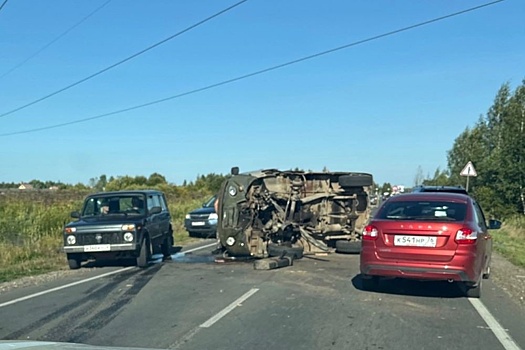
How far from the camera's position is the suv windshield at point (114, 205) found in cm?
1583

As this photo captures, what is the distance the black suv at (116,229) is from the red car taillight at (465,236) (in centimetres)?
763

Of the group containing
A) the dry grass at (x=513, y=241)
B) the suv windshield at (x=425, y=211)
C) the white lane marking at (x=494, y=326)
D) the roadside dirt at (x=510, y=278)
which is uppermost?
the suv windshield at (x=425, y=211)

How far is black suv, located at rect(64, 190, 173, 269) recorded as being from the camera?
47.0 ft

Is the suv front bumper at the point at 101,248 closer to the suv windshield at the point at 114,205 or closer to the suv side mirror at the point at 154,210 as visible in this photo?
the suv windshield at the point at 114,205

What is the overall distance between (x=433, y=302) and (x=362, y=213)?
689cm

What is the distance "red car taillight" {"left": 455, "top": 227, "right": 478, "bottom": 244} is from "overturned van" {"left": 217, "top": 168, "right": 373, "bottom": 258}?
599 cm

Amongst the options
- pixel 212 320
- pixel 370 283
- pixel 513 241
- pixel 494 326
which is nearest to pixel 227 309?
pixel 212 320

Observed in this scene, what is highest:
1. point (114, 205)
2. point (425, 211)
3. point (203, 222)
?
point (425, 211)

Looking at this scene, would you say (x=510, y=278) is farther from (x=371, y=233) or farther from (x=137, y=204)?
(x=137, y=204)

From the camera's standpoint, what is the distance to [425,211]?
32.8 ft

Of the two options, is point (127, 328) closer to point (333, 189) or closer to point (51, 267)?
point (51, 267)

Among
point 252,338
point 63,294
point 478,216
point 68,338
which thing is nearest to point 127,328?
point 68,338

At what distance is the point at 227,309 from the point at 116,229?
6.24 m

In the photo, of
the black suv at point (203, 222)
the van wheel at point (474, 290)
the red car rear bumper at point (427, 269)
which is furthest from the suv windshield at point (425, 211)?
the black suv at point (203, 222)
